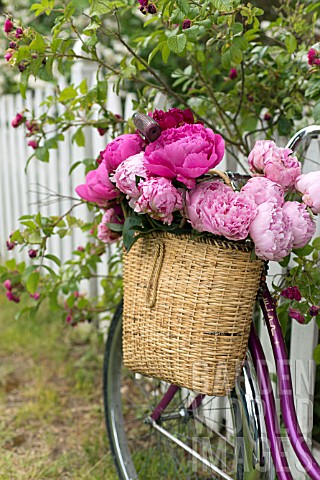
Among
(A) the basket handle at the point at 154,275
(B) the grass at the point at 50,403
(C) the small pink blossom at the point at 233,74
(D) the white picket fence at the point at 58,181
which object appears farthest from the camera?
(B) the grass at the point at 50,403

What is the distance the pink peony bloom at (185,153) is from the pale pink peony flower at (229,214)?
63 millimetres

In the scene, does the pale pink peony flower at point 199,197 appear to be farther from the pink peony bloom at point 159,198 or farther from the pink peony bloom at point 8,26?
the pink peony bloom at point 8,26

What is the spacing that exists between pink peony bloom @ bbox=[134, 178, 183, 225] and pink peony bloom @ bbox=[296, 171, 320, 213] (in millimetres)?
250

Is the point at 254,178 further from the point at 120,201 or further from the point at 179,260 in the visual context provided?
the point at 120,201

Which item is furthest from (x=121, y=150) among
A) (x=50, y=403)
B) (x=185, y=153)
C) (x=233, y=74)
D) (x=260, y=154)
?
(x=50, y=403)

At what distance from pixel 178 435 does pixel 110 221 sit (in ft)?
2.41

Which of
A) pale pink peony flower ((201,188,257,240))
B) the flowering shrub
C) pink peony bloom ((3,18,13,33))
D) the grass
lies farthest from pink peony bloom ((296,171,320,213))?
the grass

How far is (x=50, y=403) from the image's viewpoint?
2838mm

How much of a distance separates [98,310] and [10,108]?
7.47 feet

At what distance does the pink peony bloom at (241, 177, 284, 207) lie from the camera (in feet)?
4.17

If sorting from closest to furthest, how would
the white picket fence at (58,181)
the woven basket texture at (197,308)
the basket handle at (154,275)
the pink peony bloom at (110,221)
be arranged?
the woven basket texture at (197,308)
the basket handle at (154,275)
the pink peony bloom at (110,221)
the white picket fence at (58,181)

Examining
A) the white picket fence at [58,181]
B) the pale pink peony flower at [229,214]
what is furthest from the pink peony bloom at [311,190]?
the white picket fence at [58,181]

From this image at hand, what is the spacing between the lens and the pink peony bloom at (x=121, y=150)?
1432mm

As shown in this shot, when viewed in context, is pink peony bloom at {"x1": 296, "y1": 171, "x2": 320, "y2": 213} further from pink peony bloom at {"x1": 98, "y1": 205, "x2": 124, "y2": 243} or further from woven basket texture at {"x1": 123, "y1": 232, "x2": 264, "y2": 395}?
pink peony bloom at {"x1": 98, "y1": 205, "x2": 124, "y2": 243}
